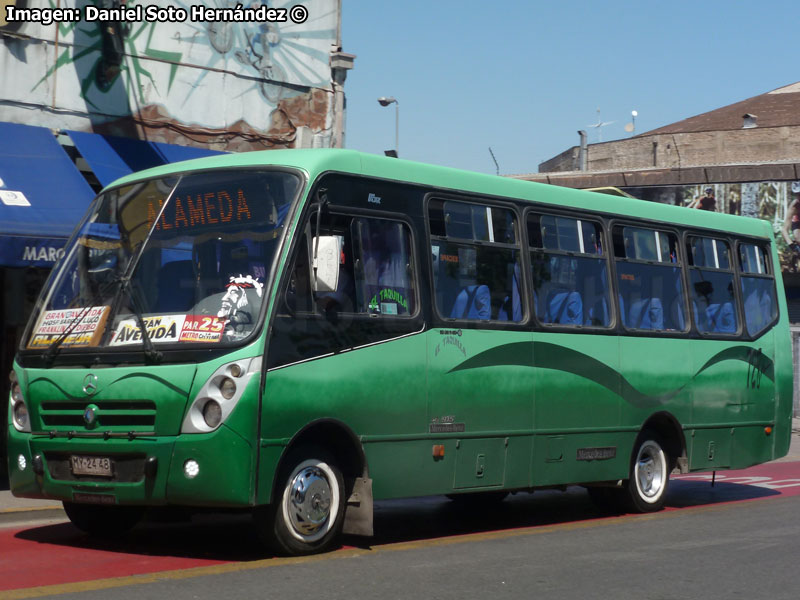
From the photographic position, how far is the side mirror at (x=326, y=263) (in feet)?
28.5

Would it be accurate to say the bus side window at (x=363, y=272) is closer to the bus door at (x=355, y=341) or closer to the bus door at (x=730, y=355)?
the bus door at (x=355, y=341)

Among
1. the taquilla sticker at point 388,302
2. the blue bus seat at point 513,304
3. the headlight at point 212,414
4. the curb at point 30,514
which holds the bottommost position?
the curb at point 30,514

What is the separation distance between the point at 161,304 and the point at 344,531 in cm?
216

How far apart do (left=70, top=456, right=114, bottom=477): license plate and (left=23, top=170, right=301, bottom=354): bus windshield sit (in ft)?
2.59

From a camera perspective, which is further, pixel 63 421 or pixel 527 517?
pixel 527 517

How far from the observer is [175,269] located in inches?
345

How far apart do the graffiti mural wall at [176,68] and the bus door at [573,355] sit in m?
7.00

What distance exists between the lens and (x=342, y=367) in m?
9.03

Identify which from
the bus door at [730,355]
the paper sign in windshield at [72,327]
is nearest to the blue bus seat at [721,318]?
the bus door at [730,355]

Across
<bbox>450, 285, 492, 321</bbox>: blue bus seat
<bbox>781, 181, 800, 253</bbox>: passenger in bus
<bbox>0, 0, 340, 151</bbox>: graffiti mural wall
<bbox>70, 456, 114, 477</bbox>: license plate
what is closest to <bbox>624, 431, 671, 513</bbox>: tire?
<bbox>450, 285, 492, 321</bbox>: blue bus seat

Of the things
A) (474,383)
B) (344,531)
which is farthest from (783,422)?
(344,531)

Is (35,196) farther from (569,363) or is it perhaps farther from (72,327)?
(569,363)

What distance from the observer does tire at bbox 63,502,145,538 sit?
9.70m

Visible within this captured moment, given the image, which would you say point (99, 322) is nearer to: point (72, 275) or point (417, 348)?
point (72, 275)
